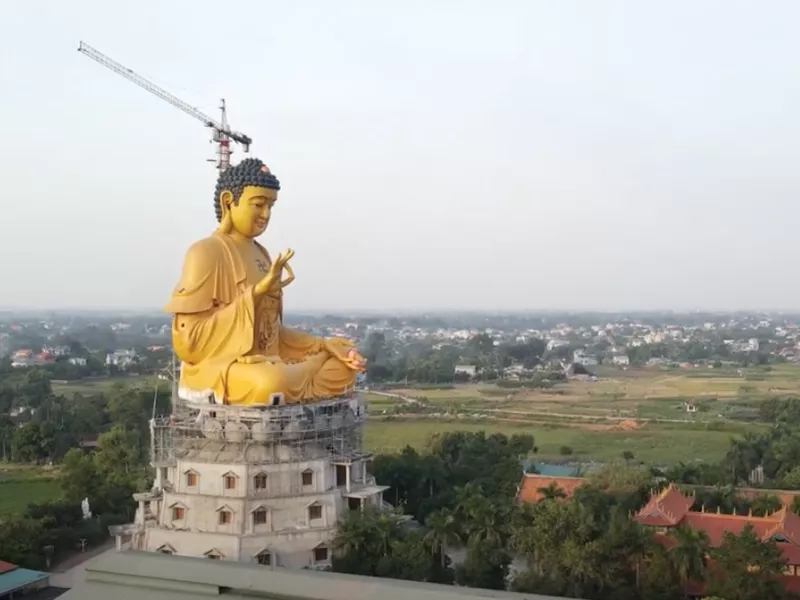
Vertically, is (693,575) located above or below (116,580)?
below

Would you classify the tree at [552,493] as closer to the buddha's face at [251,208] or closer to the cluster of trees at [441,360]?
the buddha's face at [251,208]

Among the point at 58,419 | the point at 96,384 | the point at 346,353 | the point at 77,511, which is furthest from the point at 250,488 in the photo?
the point at 96,384

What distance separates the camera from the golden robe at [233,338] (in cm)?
1700

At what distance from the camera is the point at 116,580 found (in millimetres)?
9117

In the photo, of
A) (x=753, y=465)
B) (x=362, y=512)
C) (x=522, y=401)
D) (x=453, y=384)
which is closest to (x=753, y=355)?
(x=453, y=384)

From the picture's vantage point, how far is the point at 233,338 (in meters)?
17.7

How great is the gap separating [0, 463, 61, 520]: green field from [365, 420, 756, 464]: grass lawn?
11845 mm

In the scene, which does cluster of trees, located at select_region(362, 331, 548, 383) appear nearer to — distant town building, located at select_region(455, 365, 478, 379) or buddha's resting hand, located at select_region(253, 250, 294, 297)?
distant town building, located at select_region(455, 365, 478, 379)

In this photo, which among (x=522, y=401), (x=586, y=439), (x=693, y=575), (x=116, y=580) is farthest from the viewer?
(x=522, y=401)

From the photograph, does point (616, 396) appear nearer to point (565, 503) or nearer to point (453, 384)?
point (453, 384)

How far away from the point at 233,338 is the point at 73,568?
613 centimetres

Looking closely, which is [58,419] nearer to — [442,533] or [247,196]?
[247,196]

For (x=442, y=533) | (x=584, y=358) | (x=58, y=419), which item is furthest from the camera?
(x=584, y=358)

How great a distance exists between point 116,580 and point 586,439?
1306 inches
